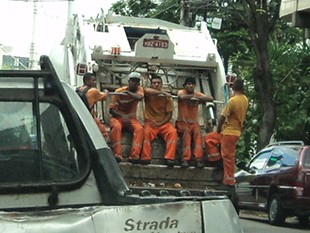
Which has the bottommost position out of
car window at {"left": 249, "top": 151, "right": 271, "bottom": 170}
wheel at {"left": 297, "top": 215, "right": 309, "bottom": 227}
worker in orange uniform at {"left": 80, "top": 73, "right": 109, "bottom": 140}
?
wheel at {"left": 297, "top": 215, "right": 309, "bottom": 227}

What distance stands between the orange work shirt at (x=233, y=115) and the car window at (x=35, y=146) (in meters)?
6.96

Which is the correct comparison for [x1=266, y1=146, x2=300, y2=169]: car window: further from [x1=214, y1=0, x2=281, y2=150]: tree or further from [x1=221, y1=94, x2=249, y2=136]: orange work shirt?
[x1=214, y1=0, x2=281, y2=150]: tree

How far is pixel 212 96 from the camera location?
1166 centimetres

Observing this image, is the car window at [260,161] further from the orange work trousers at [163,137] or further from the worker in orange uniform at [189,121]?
the orange work trousers at [163,137]

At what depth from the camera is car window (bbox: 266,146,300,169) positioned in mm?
14875

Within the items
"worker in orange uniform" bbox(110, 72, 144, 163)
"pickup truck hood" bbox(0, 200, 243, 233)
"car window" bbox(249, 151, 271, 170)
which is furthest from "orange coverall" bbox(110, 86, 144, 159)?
"pickup truck hood" bbox(0, 200, 243, 233)

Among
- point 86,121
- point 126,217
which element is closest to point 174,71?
point 86,121

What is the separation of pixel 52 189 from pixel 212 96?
26.1 feet

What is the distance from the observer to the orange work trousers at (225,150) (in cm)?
1073

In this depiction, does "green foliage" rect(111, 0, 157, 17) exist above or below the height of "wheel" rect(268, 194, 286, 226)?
above

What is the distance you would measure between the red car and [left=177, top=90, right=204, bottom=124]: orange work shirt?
13.1 feet

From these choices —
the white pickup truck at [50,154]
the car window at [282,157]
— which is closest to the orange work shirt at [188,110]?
the car window at [282,157]

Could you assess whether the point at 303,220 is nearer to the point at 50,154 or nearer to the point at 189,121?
the point at 189,121

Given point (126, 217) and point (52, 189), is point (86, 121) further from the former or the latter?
point (126, 217)
